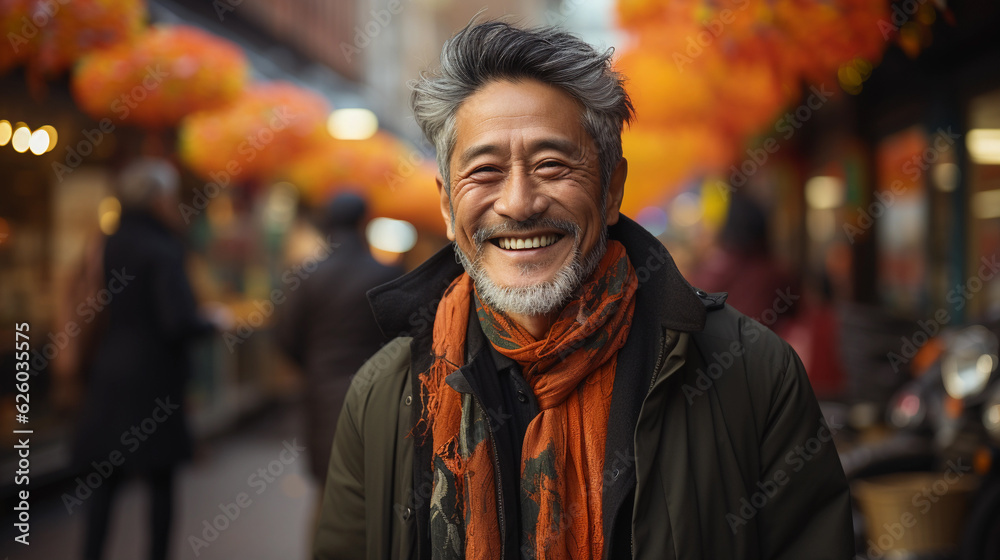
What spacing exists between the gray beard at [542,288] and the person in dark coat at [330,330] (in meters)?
2.87

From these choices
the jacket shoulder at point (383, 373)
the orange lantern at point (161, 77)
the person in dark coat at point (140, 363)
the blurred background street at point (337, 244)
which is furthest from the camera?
the orange lantern at point (161, 77)

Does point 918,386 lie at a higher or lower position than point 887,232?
lower

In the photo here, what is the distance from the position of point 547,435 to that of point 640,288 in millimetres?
420

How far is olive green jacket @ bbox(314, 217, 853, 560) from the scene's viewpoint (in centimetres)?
160

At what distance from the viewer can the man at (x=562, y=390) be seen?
5.39 ft

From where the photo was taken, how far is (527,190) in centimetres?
175

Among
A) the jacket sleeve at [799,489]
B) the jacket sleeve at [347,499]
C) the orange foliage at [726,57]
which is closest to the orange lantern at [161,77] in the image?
the orange foliage at [726,57]

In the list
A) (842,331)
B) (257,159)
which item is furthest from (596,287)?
(257,159)

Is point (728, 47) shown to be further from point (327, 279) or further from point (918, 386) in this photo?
point (327, 279)

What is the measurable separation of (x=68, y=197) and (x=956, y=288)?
25.5 ft

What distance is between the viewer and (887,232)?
26.3ft

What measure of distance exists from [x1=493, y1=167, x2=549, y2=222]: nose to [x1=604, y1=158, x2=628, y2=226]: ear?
0.71 feet

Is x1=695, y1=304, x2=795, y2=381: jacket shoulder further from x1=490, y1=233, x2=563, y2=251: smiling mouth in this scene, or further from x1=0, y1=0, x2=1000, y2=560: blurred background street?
x1=0, y1=0, x2=1000, y2=560: blurred background street

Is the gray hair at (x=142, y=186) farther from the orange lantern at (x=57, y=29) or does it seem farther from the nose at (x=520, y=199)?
the nose at (x=520, y=199)
